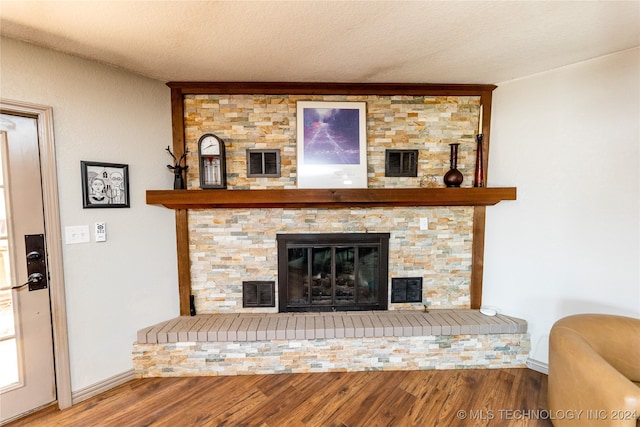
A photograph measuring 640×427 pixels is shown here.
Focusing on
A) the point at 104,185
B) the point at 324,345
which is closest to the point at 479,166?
the point at 324,345

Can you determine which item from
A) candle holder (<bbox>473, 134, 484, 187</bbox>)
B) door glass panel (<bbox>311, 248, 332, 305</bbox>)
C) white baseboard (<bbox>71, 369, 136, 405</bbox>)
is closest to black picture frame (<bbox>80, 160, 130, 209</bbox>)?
white baseboard (<bbox>71, 369, 136, 405</bbox>)

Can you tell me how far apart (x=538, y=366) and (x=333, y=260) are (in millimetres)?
1885

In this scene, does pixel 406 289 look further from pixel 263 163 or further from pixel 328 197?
pixel 263 163

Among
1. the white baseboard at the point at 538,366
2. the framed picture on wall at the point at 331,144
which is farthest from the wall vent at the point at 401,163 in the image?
the white baseboard at the point at 538,366

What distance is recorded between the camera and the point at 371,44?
1691 millimetres

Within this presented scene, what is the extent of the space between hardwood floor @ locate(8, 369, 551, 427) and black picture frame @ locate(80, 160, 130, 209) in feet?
4.59

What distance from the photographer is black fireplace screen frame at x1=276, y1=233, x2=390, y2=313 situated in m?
2.41

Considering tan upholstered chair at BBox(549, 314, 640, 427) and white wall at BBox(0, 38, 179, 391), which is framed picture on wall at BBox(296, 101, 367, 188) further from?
tan upholstered chair at BBox(549, 314, 640, 427)

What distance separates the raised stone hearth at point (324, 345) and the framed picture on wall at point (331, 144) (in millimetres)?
1240

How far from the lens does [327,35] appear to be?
1.59 meters

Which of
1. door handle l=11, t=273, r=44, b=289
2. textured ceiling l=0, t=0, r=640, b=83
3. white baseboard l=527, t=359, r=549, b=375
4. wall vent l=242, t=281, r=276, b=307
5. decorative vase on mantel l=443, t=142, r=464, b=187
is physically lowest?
white baseboard l=527, t=359, r=549, b=375

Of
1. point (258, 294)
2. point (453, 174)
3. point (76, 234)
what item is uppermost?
point (453, 174)

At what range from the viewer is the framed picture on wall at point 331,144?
2320mm

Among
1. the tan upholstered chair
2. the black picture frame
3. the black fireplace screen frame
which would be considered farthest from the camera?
the black fireplace screen frame
